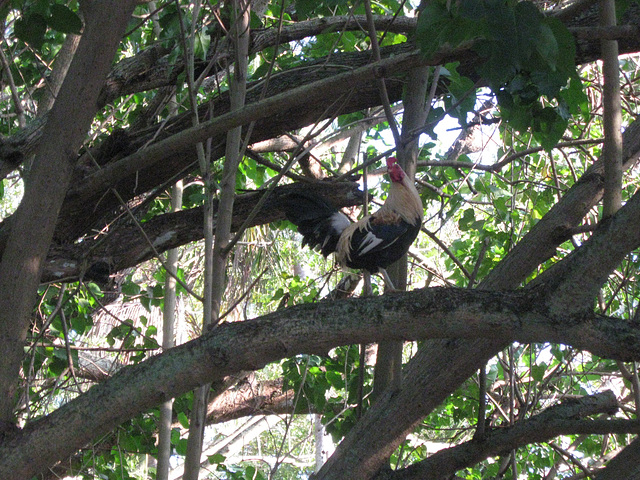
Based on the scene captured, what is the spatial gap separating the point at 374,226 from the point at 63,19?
1891mm

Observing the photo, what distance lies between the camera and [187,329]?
894cm

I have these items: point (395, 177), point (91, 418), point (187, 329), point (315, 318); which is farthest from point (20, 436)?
point (187, 329)

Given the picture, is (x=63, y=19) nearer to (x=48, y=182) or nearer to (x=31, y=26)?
(x=31, y=26)

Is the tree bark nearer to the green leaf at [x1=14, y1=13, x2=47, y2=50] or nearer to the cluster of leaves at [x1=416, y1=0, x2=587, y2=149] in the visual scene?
the green leaf at [x1=14, y1=13, x2=47, y2=50]

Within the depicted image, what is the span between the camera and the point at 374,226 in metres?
3.49

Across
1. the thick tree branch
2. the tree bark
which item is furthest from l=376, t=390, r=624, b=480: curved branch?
the tree bark

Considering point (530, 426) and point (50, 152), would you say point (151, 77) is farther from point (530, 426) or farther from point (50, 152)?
point (530, 426)

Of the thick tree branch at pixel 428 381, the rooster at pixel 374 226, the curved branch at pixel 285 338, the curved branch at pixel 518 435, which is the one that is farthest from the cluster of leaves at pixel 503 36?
the rooster at pixel 374 226

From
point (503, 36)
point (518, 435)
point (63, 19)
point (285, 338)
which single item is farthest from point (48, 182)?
point (518, 435)

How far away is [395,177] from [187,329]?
238 inches

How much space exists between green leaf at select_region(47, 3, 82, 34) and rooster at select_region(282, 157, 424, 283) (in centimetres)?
165

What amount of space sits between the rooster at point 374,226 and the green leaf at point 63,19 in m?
1.65

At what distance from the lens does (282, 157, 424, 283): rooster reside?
3439 mm

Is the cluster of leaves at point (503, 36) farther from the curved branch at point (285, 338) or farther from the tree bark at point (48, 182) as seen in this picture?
the tree bark at point (48, 182)
